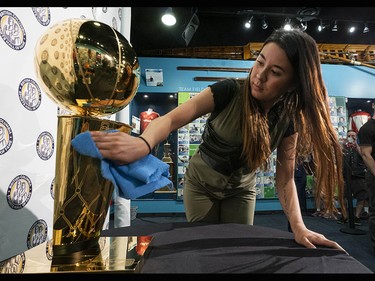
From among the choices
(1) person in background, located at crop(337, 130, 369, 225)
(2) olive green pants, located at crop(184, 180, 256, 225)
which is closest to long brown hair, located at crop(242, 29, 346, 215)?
(2) olive green pants, located at crop(184, 180, 256, 225)

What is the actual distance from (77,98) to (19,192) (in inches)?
15.0

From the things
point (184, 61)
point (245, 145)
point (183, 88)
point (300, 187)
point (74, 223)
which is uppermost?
point (184, 61)

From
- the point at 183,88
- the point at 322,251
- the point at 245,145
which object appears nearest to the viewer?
the point at 322,251

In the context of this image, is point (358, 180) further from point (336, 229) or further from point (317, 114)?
point (317, 114)

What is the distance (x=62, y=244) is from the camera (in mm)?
503

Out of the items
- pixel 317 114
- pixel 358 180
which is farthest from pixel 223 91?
pixel 358 180

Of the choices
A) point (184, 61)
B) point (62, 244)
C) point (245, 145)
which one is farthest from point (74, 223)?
point (184, 61)

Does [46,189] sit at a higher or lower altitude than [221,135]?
lower

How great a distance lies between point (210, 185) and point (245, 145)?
0.23 m

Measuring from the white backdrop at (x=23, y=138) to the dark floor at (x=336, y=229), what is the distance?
2.29 m

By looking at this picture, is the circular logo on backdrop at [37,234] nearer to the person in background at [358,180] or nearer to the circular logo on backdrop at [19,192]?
the circular logo on backdrop at [19,192]

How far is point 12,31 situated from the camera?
2.20 ft

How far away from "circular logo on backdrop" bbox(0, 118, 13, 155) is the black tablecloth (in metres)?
0.33
